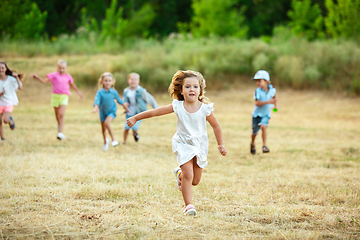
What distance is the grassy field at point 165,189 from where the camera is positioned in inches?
152

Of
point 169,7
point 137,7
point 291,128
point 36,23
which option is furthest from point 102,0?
point 291,128

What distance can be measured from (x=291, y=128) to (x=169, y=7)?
105ft

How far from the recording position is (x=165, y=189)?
5387 millimetres

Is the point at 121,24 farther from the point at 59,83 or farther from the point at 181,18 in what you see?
the point at 59,83

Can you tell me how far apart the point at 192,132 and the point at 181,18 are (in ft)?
134

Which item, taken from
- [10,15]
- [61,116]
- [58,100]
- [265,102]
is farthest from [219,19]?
[265,102]

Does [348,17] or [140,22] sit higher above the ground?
[140,22]

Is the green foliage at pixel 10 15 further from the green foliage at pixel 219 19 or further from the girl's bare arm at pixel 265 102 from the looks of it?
the girl's bare arm at pixel 265 102

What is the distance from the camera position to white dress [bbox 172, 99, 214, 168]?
4.54 m

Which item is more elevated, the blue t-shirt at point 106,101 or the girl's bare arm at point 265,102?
the blue t-shirt at point 106,101

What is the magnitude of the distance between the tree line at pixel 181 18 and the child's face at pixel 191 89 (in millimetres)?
22483

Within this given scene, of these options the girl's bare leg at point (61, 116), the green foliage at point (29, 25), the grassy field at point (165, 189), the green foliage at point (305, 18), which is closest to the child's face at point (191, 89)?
the grassy field at point (165, 189)

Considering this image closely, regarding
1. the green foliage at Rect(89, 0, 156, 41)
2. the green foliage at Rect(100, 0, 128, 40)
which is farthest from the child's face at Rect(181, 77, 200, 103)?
the green foliage at Rect(100, 0, 128, 40)

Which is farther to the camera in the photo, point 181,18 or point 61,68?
point 181,18
